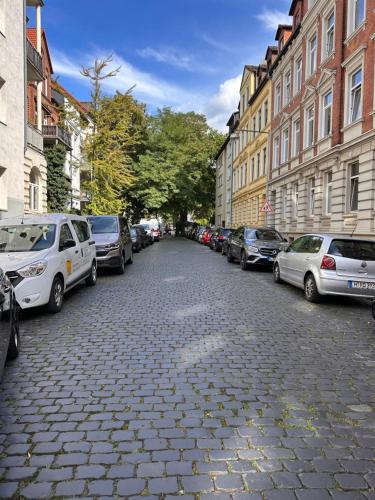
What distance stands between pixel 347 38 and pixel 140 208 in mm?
34307

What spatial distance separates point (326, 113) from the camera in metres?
20.5

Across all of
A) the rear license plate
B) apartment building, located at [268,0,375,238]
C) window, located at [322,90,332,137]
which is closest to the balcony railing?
apartment building, located at [268,0,375,238]

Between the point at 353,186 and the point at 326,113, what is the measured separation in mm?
4871

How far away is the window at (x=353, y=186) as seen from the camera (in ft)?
56.5

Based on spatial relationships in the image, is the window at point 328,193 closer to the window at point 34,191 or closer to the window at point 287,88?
the window at point 287,88

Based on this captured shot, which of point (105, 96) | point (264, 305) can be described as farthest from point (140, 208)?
point (264, 305)

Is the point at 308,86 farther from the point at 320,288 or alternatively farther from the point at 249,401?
the point at 249,401

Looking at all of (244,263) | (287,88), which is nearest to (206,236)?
(287,88)

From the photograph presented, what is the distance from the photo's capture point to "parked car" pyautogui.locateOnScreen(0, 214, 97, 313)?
22.9 ft

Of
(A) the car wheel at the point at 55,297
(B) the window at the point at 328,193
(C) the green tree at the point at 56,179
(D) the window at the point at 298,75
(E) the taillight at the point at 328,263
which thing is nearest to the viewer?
(A) the car wheel at the point at 55,297

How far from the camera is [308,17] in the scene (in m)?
22.5

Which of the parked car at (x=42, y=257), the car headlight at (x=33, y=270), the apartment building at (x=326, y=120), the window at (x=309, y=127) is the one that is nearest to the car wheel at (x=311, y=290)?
the parked car at (x=42, y=257)

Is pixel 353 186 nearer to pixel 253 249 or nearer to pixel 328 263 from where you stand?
pixel 253 249

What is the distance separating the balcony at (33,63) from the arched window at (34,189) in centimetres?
468
